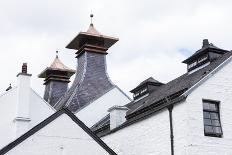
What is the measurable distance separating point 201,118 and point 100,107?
46.2 feet

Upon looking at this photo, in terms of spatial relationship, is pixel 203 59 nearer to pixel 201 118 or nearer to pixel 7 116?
pixel 201 118

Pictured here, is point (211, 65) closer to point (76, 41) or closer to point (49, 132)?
point (49, 132)

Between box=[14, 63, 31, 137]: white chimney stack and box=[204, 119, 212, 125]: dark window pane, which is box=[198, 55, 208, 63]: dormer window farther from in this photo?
box=[14, 63, 31, 137]: white chimney stack

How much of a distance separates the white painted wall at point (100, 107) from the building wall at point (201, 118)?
41.3ft

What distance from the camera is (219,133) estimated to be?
20.7 meters

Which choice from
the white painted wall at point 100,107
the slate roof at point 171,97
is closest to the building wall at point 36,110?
the slate roof at point 171,97

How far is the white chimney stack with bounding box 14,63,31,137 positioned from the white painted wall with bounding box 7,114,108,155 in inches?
218

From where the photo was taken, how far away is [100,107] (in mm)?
33781

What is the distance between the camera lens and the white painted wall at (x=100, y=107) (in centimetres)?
3284

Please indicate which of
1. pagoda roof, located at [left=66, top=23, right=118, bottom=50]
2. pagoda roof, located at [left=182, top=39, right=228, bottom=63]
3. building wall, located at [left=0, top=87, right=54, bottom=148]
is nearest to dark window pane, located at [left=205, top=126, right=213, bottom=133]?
pagoda roof, located at [left=182, top=39, right=228, bottom=63]

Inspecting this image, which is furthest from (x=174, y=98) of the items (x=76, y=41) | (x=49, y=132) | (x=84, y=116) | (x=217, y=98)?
(x=76, y=41)

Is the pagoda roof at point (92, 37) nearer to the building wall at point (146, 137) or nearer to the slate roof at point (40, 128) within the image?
the building wall at point (146, 137)

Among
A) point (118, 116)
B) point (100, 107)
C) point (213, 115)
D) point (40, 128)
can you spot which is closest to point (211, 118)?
point (213, 115)

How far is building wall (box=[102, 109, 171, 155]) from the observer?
860 inches
